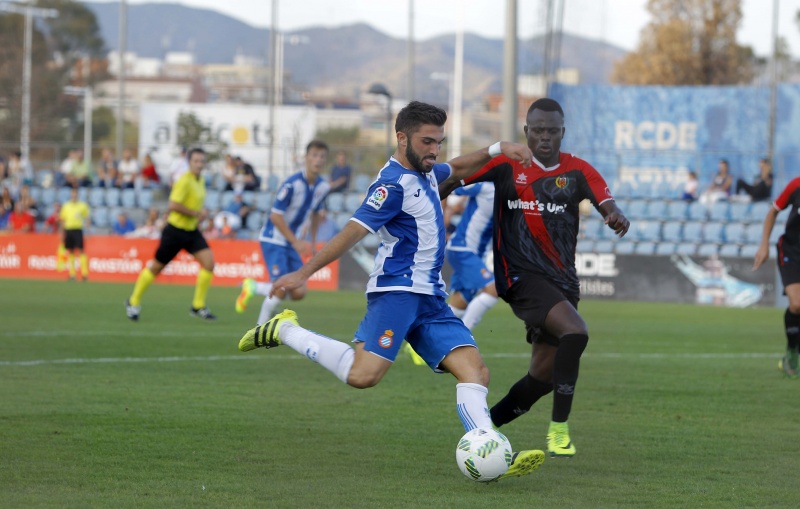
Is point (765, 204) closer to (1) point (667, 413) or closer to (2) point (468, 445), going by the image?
(1) point (667, 413)

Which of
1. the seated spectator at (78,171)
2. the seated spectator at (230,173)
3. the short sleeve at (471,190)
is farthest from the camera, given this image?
the seated spectator at (78,171)

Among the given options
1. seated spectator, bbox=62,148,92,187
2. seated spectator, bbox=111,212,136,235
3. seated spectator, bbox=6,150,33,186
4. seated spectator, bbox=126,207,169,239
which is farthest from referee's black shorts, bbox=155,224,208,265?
seated spectator, bbox=6,150,33,186

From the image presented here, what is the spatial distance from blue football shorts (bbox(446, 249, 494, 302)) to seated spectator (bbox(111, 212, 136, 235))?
1867cm

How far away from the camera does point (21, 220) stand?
32.8 meters

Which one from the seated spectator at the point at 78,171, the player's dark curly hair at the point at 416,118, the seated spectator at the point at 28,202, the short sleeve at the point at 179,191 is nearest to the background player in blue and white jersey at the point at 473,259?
the short sleeve at the point at 179,191

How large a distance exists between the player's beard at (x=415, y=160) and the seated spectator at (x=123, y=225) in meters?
25.5

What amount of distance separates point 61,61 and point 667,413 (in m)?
90.6

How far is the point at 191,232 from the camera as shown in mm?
16547

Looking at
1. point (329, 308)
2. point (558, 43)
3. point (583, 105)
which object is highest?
point (558, 43)

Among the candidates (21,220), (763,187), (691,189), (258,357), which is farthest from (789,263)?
(21,220)

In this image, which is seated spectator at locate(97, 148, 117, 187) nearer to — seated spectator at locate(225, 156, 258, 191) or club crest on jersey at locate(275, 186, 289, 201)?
seated spectator at locate(225, 156, 258, 191)

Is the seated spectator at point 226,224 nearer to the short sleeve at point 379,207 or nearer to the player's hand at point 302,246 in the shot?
the player's hand at point 302,246

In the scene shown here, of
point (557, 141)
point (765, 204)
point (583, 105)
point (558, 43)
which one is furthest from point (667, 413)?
point (558, 43)

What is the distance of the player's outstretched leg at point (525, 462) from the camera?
620 centimetres
